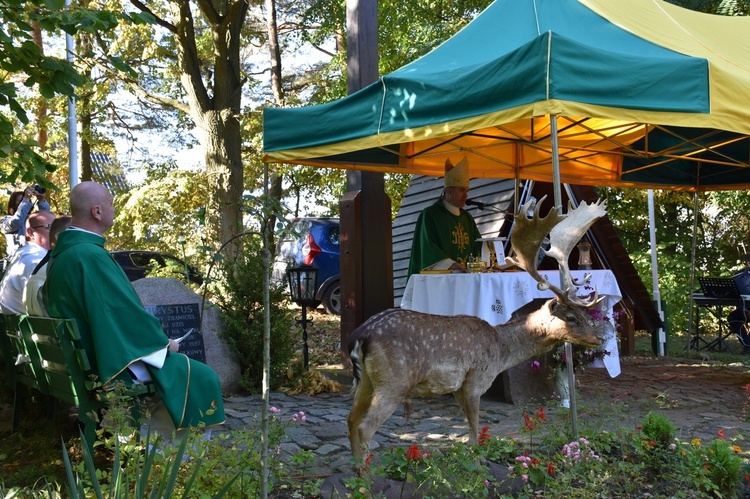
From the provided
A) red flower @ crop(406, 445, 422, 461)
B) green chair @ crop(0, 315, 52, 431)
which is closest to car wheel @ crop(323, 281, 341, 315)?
green chair @ crop(0, 315, 52, 431)

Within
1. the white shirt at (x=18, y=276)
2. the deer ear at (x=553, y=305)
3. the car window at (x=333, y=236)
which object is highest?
the car window at (x=333, y=236)

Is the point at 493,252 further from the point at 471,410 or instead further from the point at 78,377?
the point at 78,377

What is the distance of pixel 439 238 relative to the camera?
300 inches

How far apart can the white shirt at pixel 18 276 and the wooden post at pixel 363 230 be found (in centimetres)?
334

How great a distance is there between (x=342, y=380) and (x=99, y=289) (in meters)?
4.86

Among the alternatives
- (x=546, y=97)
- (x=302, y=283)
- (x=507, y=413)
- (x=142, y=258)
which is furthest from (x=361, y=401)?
(x=142, y=258)

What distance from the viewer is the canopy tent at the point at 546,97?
5.09m

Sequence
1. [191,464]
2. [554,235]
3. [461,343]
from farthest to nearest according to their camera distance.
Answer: [554,235], [461,343], [191,464]

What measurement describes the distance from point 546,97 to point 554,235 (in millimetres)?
1032

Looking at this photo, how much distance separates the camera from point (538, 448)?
204 inches

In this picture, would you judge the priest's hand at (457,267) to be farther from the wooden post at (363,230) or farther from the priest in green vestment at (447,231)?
the wooden post at (363,230)

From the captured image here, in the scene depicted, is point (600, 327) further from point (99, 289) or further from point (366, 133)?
point (99, 289)

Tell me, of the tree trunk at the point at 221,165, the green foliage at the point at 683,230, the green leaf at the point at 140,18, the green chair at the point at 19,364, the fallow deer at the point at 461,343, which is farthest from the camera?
the green foliage at the point at 683,230


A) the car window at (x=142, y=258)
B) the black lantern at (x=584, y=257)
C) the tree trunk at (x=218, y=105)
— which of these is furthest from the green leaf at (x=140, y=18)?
the car window at (x=142, y=258)
